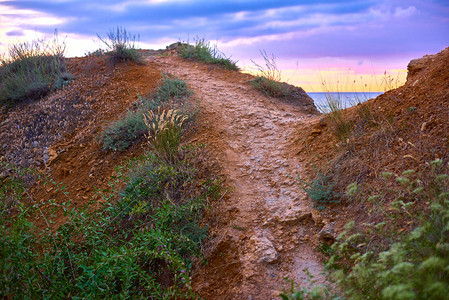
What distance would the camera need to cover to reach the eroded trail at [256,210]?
3.27 m

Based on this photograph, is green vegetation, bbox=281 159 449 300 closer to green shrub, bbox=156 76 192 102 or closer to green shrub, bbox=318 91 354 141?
green shrub, bbox=318 91 354 141

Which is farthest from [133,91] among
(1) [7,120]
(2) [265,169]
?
A: (2) [265,169]

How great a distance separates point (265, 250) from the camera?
11.4ft

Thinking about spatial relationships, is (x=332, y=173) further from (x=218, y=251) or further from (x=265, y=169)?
(x=218, y=251)

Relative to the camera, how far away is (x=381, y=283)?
6.60ft

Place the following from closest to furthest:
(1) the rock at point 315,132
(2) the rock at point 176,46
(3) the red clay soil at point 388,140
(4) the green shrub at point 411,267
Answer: (4) the green shrub at point 411,267
(3) the red clay soil at point 388,140
(1) the rock at point 315,132
(2) the rock at point 176,46

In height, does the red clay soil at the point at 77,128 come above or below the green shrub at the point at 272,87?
below

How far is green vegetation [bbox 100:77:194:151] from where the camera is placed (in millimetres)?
6174

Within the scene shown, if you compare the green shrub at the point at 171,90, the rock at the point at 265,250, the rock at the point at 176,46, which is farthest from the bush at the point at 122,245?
the rock at the point at 176,46

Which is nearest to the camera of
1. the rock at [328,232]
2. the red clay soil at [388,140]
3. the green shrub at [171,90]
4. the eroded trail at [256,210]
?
the eroded trail at [256,210]

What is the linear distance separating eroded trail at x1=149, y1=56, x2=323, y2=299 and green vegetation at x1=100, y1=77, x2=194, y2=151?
52 cm

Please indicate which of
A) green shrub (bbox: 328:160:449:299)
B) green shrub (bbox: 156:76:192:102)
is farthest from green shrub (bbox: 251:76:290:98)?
green shrub (bbox: 328:160:449:299)

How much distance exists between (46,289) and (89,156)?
12.3 ft

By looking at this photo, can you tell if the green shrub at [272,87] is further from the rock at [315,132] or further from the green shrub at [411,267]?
the green shrub at [411,267]
